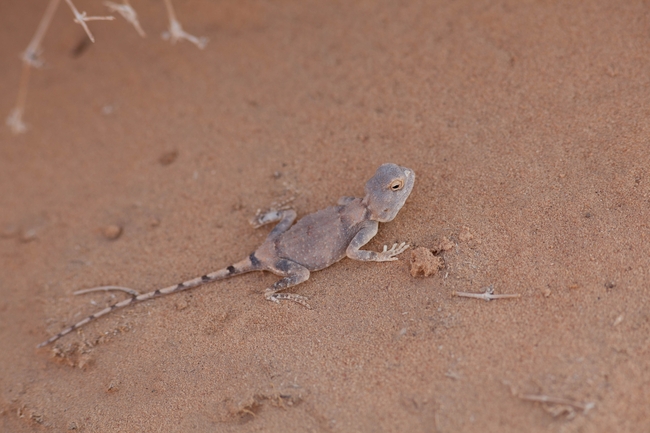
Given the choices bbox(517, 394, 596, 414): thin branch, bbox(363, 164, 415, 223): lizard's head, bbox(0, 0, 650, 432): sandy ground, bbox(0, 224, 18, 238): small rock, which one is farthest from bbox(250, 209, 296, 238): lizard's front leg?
bbox(0, 224, 18, 238): small rock

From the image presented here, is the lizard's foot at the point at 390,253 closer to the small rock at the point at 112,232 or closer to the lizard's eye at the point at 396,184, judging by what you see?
the lizard's eye at the point at 396,184

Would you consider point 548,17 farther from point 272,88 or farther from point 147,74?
point 147,74

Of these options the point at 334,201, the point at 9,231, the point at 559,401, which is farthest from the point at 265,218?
the point at 9,231

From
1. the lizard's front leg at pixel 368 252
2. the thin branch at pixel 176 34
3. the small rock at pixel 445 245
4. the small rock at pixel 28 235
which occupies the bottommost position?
the small rock at pixel 28 235

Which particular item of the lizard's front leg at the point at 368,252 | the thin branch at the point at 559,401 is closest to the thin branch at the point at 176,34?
the lizard's front leg at the point at 368,252

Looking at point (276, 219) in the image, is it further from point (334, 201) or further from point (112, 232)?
point (112, 232)
